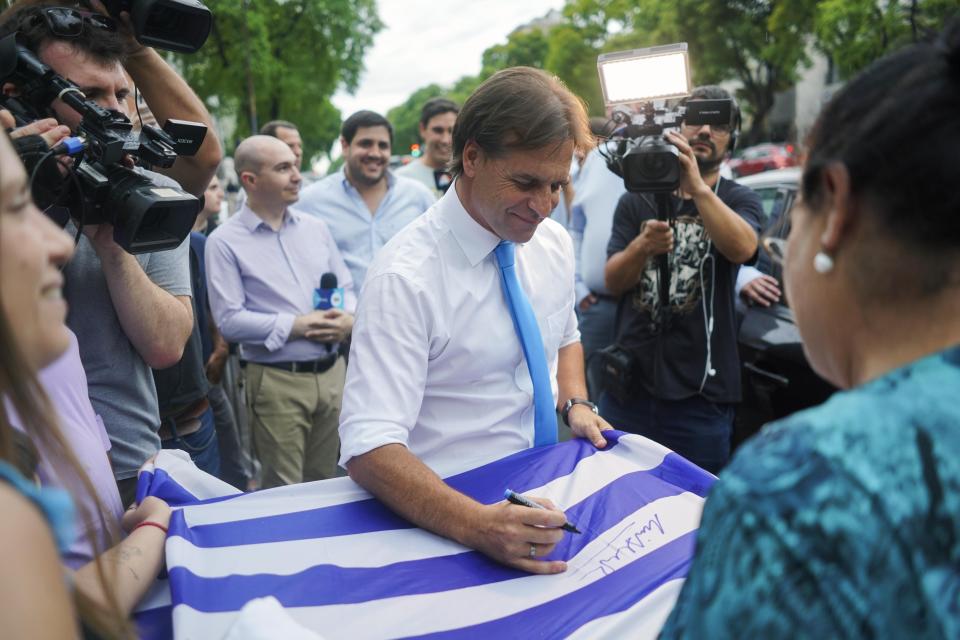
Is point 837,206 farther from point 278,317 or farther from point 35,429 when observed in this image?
point 278,317

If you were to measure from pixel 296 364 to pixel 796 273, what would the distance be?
11.5 ft

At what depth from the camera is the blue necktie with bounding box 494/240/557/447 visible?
2.22 m

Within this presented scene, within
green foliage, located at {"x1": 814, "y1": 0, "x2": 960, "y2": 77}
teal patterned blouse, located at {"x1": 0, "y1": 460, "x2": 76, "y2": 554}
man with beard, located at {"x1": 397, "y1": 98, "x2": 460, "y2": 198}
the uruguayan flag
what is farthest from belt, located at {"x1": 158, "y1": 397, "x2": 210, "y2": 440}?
green foliage, located at {"x1": 814, "y1": 0, "x2": 960, "y2": 77}

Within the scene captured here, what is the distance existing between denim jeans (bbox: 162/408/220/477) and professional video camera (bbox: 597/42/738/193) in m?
2.01

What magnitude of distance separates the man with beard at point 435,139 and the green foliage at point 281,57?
15071 millimetres

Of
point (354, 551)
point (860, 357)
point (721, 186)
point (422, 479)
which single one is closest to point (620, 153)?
point (721, 186)

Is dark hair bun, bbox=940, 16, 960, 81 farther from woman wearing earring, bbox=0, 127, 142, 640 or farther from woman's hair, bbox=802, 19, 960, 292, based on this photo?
woman wearing earring, bbox=0, 127, 142, 640

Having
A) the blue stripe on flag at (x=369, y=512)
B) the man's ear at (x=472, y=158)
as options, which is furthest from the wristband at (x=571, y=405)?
the man's ear at (x=472, y=158)

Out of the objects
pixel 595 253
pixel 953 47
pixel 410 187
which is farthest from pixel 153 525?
pixel 410 187

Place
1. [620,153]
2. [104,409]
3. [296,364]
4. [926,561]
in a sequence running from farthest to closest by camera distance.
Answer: [296,364] < [620,153] < [104,409] < [926,561]

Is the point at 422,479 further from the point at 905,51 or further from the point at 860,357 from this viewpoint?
the point at 905,51

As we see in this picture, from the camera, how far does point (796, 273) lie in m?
1.10

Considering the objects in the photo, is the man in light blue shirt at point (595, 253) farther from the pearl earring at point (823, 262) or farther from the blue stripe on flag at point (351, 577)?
the pearl earring at point (823, 262)

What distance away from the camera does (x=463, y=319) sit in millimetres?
2178
